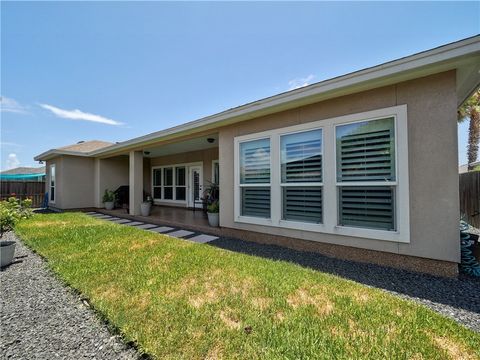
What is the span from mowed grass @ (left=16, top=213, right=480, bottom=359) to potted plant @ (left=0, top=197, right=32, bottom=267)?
74cm

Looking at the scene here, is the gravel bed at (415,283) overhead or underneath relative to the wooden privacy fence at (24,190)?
underneath

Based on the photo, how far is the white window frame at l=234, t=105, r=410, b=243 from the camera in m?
3.73

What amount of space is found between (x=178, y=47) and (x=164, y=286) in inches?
319

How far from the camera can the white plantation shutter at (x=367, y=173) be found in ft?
12.9

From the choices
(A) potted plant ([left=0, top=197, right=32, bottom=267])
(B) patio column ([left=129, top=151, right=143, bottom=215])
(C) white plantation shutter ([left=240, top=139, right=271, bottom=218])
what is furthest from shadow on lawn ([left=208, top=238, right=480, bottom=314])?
(B) patio column ([left=129, top=151, right=143, bottom=215])

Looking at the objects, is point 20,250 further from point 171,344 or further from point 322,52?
point 322,52

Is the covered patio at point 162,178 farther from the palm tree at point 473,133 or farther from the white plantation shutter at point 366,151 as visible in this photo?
the palm tree at point 473,133

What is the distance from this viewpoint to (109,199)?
38.3 feet

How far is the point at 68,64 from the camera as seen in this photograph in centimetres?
825

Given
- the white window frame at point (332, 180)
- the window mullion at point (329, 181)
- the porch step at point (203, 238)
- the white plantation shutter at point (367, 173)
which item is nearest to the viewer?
the white window frame at point (332, 180)

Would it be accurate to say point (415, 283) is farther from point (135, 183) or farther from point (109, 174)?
point (109, 174)

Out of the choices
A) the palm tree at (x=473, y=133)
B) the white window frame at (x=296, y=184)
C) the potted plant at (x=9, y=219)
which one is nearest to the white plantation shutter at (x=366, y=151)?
the white window frame at (x=296, y=184)

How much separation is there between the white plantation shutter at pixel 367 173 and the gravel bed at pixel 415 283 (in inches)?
31.0

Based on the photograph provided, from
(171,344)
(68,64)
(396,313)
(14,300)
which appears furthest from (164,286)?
(68,64)
